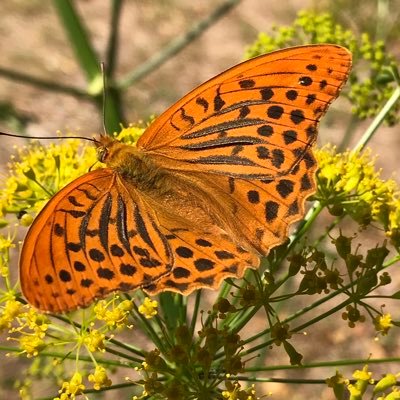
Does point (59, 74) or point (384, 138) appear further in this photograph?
point (59, 74)

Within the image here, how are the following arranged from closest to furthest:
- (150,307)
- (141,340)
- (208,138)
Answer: (150,307), (208,138), (141,340)

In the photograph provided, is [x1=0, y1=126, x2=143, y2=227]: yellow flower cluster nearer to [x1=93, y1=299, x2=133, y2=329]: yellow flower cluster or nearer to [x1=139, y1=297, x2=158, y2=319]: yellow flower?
[x1=93, y1=299, x2=133, y2=329]: yellow flower cluster

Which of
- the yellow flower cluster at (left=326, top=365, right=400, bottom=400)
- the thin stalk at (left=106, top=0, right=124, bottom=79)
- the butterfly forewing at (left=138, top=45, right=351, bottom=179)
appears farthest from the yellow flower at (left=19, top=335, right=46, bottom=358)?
the thin stalk at (left=106, top=0, right=124, bottom=79)

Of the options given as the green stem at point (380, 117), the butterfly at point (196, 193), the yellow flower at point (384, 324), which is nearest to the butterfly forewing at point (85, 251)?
the butterfly at point (196, 193)

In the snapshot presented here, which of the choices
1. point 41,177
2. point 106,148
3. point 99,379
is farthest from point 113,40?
point 99,379

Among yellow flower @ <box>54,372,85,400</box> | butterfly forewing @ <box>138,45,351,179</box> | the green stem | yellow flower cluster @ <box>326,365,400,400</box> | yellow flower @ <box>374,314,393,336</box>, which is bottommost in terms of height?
yellow flower cluster @ <box>326,365,400,400</box>

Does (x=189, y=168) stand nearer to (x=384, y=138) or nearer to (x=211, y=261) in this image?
(x=211, y=261)

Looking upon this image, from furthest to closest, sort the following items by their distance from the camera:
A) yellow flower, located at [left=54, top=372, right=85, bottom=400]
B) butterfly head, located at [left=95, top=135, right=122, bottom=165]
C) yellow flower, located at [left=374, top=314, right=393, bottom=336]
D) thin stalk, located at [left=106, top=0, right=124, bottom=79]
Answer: thin stalk, located at [left=106, top=0, right=124, bottom=79]
butterfly head, located at [left=95, top=135, right=122, bottom=165]
yellow flower, located at [left=374, top=314, right=393, bottom=336]
yellow flower, located at [left=54, top=372, right=85, bottom=400]

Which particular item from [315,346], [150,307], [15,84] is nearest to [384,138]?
[315,346]
